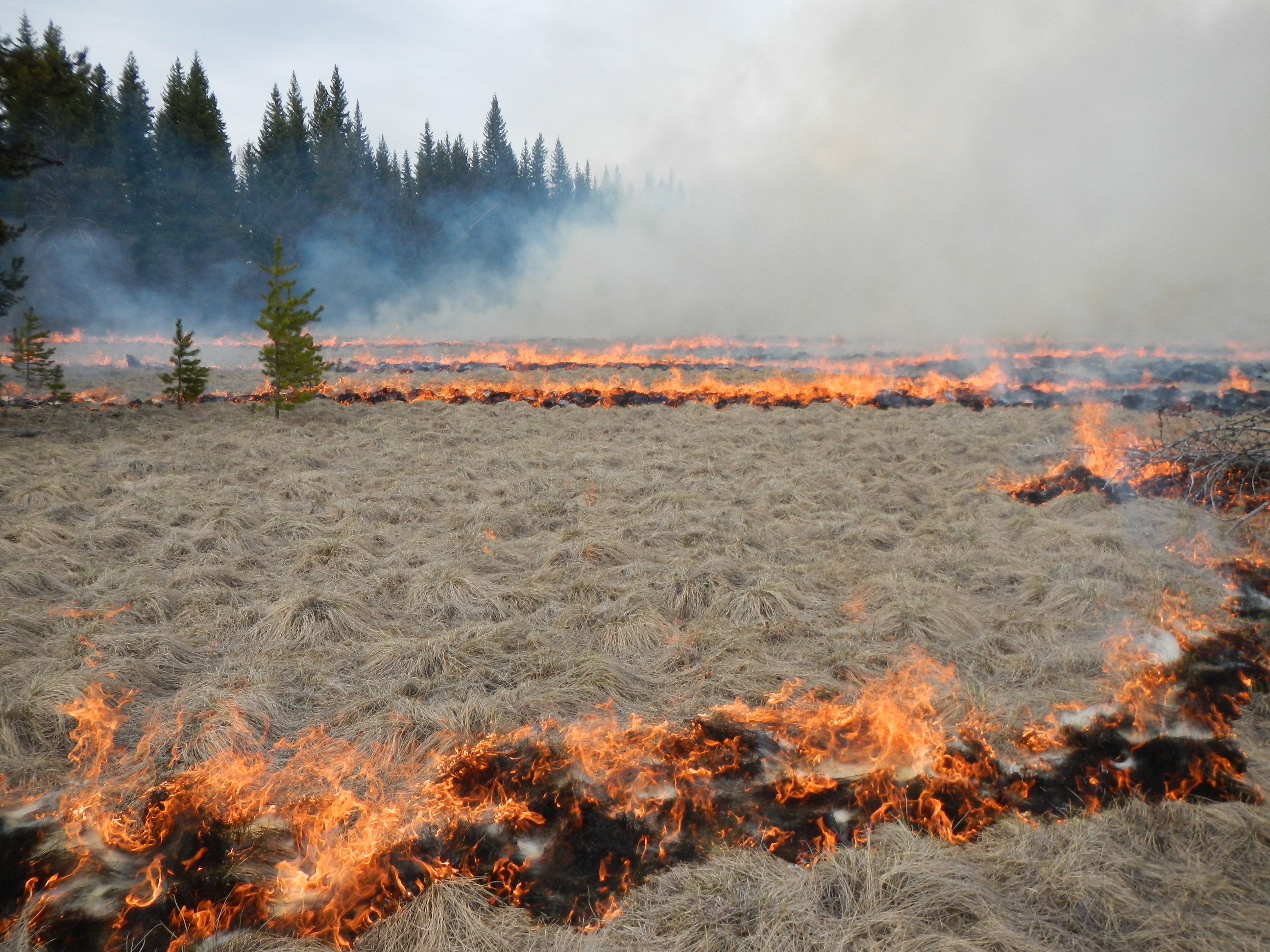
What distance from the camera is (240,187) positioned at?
47.4 m

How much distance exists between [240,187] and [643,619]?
56883 mm

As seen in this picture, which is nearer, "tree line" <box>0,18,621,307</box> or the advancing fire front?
the advancing fire front

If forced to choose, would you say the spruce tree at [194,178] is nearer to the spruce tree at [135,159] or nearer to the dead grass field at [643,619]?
the spruce tree at [135,159]

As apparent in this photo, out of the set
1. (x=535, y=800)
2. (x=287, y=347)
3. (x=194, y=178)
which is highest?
(x=194, y=178)

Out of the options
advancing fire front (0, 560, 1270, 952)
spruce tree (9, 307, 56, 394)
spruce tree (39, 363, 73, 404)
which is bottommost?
advancing fire front (0, 560, 1270, 952)

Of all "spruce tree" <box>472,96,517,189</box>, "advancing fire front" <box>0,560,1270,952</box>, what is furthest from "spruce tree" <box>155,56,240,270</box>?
"advancing fire front" <box>0,560,1270,952</box>

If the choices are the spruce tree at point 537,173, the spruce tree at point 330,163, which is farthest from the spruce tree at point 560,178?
the spruce tree at point 330,163

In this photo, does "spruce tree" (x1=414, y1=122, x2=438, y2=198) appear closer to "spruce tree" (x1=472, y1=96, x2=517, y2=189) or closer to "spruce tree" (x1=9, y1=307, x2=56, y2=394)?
"spruce tree" (x1=472, y1=96, x2=517, y2=189)

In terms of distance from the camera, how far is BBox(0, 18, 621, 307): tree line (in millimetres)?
33656

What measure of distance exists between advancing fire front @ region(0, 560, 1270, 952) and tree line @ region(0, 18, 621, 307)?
15395 mm

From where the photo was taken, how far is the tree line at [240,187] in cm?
3366

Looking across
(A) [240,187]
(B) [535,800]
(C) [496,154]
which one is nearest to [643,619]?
(B) [535,800]

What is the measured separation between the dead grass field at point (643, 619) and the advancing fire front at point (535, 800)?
0.14 metres

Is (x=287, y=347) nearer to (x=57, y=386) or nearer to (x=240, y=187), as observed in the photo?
(x=57, y=386)
